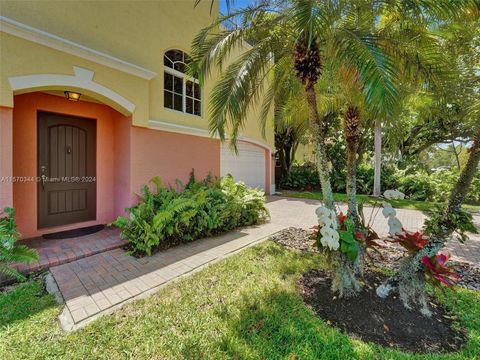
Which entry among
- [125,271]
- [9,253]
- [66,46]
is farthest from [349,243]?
[66,46]

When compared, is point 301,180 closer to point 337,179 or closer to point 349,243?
point 337,179

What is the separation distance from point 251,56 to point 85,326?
16.1 feet

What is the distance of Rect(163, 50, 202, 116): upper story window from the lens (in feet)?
25.0

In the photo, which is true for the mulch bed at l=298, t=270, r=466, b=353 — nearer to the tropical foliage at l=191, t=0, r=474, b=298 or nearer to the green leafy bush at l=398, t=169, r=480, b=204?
the tropical foliage at l=191, t=0, r=474, b=298

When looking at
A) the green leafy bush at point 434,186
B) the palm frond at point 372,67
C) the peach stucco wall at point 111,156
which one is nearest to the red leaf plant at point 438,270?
the palm frond at point 372,67

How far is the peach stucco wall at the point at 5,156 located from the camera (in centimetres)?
413

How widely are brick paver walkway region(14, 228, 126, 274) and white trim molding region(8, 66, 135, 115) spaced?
127 inches

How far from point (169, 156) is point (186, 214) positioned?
8.29 ft

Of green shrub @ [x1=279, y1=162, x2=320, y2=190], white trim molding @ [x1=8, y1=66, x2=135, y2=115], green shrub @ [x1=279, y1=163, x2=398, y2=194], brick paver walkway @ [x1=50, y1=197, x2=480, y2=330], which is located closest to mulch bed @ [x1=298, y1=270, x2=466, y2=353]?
brick paver walkway @ [x1=50, y1=197, x2=480, y2=330]

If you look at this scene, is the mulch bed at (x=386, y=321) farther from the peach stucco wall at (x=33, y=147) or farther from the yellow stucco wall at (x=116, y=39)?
the peach stucco wall at (x=33, y=147)

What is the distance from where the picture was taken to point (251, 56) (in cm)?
435

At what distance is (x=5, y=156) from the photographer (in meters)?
4.17

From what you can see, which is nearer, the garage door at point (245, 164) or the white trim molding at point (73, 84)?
the white trim molding at point (73, 84)

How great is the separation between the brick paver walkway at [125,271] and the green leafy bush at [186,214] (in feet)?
1.01
